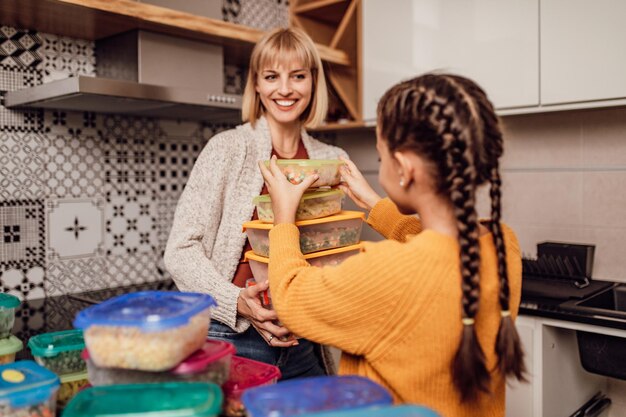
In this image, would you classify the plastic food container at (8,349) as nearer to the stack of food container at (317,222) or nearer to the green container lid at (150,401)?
the green container lid at (150,401)

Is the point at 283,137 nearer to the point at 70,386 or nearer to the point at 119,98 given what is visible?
the point at 119,98

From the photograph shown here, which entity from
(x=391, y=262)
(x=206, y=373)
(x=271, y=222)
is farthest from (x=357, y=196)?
(x=206, y=373)

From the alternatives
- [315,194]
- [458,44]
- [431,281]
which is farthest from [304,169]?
[458,44]

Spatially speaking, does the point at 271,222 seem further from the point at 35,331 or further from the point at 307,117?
the point at 35,331

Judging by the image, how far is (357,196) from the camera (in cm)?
129

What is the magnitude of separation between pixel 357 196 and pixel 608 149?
1.42 metres

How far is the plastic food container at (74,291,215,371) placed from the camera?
745mm

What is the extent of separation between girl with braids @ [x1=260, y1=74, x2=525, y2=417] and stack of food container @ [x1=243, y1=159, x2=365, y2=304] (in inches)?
8.7

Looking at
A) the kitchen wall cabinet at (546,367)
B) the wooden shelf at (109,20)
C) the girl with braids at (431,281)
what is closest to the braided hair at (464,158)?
the girl with braids at (431,281)

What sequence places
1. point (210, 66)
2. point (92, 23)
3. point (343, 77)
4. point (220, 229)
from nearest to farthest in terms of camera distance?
point (220, 229)
point (92, 23)
point (210, 66)
point (343, 77)

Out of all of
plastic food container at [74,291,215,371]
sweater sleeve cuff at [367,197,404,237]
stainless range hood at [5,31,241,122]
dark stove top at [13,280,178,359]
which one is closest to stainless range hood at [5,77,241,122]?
stainless range hood at [5,31,241,122]

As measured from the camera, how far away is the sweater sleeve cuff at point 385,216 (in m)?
1.20

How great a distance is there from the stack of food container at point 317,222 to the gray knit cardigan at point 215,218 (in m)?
0.20

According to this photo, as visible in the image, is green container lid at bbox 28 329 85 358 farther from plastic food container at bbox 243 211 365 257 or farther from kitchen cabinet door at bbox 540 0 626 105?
kitchen cabinet door at bbox 540 0 626 105
